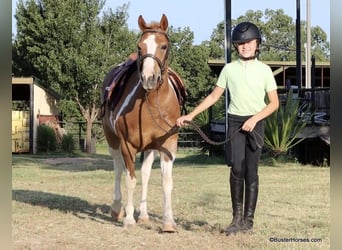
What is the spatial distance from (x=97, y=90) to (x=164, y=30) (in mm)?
24626

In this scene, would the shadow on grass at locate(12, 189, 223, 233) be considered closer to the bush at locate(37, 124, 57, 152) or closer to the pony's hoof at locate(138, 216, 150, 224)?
the pony's hoof at locate(138, 216, 150, 224)

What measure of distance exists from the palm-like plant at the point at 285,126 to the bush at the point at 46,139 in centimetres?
1353

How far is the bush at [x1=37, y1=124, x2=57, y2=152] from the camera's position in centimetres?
2433

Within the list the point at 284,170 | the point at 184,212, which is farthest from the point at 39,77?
the point at 184,212

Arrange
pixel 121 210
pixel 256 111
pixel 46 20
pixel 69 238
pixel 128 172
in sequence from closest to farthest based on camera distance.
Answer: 1. pixel 256 111
2. pixel 69 238
3. pixel 128 172
4. pixel 121 210
5. pixel 46 20

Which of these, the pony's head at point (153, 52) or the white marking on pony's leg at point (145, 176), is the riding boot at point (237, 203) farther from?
the white marking on pony's leg at point (145, 176)

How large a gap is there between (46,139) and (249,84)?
820 inches

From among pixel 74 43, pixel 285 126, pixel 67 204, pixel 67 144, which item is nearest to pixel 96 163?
pixel 285 126

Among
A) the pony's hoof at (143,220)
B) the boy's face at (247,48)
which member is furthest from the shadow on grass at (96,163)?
the boy's face at (247,48)

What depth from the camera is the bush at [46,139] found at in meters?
24.3

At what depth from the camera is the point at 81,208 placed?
6715 mm

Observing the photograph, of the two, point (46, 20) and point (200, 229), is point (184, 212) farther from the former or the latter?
point (46, 20)

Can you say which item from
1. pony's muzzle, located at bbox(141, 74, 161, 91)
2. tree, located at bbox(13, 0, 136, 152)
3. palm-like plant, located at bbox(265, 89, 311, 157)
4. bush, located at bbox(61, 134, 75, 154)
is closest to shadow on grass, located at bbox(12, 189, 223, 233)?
pony's muzzle, located at bbox(141, 74, 161, 91)

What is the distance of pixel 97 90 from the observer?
29125 millimetres
